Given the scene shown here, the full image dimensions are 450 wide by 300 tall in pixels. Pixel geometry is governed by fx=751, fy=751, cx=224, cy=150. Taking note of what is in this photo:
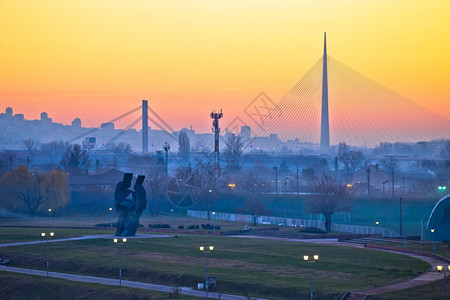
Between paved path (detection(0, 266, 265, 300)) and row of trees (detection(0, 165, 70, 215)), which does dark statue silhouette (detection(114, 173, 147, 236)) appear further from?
row of trees (detection(0, 165, 70, 215))

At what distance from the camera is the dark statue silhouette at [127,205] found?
2121 inches

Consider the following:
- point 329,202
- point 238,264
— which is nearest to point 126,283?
point 238,264

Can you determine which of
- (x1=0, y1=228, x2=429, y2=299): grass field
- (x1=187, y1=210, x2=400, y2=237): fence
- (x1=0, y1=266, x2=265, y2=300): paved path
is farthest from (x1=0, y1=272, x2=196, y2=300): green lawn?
(x1=187, y1=210, x2=400, y2=237): fence

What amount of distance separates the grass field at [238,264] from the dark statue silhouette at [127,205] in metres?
1.99

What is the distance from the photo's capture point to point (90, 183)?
98250 mm

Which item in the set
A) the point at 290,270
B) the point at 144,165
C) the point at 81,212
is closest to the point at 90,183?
the point at 81,212

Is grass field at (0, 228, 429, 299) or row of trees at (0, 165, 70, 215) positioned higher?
row of trees at (0, 165, 70, 215)

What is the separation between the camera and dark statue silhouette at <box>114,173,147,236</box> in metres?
53.9

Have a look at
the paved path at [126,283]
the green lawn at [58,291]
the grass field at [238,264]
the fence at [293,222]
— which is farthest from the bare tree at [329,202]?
the green lawn at [58,291]

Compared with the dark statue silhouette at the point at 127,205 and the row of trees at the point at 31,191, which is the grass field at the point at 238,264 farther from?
the row of trees at the point at 31,191

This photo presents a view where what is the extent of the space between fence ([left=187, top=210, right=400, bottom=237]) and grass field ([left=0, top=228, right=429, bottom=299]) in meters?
12.0

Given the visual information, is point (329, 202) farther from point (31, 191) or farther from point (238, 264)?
point (31, 191)

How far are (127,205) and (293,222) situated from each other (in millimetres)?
21359

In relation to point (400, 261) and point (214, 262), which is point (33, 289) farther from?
point (400, 261)
